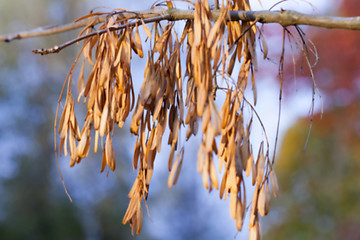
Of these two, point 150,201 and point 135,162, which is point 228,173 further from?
point 150,201

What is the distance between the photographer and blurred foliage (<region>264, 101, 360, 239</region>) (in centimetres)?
612

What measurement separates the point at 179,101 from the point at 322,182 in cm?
617

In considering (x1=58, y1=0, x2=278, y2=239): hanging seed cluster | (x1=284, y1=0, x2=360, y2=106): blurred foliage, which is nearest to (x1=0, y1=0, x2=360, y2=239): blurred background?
(x1=284, y1=0, x2=360, y2=106): blurred foliage

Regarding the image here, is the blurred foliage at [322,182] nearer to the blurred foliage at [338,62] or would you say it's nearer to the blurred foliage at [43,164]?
the blurred foliage at [338,62]

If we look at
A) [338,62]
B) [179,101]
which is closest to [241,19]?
Result: [179,101]

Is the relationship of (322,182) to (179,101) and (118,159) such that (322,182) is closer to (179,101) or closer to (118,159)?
(118,159)

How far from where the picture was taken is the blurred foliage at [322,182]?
6.12 m

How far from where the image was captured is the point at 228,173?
0.84 m

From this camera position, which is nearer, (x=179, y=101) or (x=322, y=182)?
(x=179, y=101)

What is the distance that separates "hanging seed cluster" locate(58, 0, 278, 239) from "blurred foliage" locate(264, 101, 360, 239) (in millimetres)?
5239

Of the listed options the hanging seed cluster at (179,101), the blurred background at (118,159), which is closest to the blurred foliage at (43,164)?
the blurred background at (118,159)

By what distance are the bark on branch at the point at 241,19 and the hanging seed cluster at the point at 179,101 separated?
21 millimetres

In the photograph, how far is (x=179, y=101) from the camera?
35.1 inches

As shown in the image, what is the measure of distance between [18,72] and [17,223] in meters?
1.95
